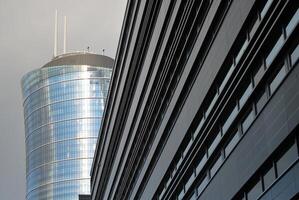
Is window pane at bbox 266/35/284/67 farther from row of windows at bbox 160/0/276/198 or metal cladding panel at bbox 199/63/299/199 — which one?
row of windows at bbox 160/0/276/198

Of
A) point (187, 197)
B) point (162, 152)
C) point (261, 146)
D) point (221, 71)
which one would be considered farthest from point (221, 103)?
point (162, 152)

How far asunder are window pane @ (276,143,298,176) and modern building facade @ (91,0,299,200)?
4cm

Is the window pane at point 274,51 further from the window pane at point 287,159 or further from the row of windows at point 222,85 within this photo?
the window pane at point 287,159

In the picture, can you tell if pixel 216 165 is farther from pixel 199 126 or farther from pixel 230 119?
pixel 199 126

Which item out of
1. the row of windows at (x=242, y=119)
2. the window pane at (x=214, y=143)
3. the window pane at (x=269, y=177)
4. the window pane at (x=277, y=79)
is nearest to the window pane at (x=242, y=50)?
A: the row of windows at (x=242, y=119)

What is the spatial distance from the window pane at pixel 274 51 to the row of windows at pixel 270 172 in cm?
395

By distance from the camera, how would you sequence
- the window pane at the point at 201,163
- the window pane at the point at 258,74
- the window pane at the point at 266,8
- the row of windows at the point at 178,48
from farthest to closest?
the row of windows at the point at 178,48 < the window pane at the point at 201,163 < the window pane at the point at 258,74 < the window pane at the point at 266,8

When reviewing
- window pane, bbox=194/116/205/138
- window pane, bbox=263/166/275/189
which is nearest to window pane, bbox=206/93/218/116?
window pane, bbox=194/116/205/138

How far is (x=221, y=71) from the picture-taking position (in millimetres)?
38531

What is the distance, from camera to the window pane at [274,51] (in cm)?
3067

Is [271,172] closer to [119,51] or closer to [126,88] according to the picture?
[126,88]

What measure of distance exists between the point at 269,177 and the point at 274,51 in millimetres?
5163

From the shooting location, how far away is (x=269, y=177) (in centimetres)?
3119

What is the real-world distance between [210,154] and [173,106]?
9.66 meters
